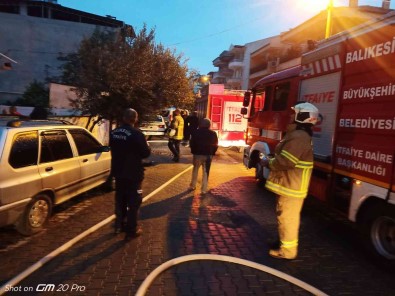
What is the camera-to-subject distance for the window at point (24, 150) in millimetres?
4863

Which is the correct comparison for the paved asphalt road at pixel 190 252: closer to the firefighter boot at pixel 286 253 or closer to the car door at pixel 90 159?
the firefighter boot at pixel 286 253

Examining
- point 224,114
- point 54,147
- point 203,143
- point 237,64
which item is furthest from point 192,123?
point 237,64

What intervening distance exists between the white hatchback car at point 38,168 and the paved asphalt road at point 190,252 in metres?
0.39

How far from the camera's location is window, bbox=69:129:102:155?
259 inches

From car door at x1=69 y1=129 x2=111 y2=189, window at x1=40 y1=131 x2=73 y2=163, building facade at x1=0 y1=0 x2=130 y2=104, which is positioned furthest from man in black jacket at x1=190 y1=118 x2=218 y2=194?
building facade at x1=0 y1=0 x2=130 y2=104

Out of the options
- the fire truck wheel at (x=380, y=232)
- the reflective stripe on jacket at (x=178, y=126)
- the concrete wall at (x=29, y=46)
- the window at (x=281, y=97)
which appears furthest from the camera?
the concrete wall at (x=29, y=46)

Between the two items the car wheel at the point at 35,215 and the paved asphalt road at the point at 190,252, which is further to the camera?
the car wheel at the point at 35,215

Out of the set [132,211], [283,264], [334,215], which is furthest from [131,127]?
[334,215]

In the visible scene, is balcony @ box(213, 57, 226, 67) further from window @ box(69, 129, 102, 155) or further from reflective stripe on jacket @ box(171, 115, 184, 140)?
window @ box(69, 129, 102, 155)

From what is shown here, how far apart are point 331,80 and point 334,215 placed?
8.66 feet

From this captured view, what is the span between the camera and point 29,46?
1014 inches

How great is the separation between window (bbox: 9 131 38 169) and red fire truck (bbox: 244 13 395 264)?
431 cm

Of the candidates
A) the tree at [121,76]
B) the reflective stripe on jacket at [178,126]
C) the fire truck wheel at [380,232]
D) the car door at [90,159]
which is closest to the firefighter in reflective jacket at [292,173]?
the fire truck wheel at [380,232]

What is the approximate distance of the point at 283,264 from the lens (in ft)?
14.7
